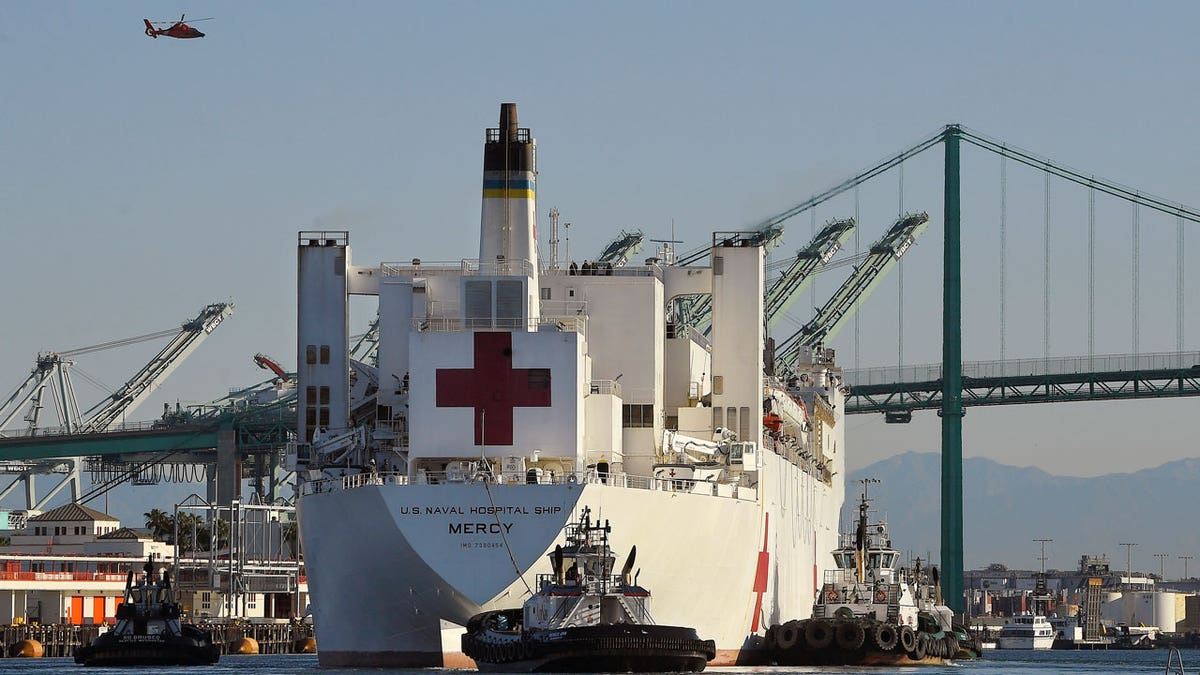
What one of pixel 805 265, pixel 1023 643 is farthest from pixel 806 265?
pixel 1023 643

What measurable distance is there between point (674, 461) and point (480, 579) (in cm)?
727

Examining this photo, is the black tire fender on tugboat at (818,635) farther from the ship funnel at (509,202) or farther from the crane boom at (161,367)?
the crane boom at (161,367)

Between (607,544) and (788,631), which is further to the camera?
(788,631)

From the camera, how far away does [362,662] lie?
47125 millimetres

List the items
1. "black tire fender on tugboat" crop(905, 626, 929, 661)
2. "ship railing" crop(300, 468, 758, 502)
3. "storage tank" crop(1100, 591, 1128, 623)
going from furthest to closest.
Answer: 1. "storage tank" crop(1100, 591, 1128, 623)
2. "black tire fender on tugboat" crop(905, 626, 929, 661)
3. "ship railing" crop(300, 468, 758, 502)

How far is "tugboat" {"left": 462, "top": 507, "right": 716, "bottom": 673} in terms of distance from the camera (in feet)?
136

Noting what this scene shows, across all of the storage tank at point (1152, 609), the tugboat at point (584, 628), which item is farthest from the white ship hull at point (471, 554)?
the storage tank at point (1152, 609)

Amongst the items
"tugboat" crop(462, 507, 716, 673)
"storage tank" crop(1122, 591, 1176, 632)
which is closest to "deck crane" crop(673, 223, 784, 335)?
"tugboat" crop(462, 507, 716, 673)

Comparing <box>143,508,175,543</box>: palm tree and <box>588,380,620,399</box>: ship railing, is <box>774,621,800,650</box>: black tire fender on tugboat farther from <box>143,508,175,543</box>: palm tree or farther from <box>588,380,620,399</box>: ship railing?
<box>143,508,175,543</box>: palm tree

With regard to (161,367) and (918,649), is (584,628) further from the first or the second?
(161,367)

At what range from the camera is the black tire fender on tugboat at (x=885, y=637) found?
57.4m

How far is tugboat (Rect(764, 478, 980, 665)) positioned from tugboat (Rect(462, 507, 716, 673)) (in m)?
13.0

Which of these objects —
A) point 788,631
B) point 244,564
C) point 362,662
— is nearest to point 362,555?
point 362,662

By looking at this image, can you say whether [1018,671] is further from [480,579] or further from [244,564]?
[244,564]
